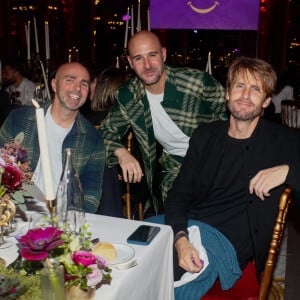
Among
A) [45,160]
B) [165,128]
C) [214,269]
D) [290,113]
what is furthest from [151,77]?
[290,113]

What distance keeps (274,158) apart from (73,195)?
991mm

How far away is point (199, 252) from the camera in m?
1.87

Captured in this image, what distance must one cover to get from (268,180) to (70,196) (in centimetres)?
81

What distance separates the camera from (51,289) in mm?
1013

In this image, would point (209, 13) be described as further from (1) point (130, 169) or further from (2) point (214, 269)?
(2) point (214, 269)

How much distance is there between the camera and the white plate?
1344 millimetres

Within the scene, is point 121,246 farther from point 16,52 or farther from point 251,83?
point 16,52

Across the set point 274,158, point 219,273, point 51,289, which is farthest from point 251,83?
point 51,289

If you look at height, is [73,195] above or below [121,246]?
above

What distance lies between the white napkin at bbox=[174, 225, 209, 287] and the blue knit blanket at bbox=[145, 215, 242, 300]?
0.06ft

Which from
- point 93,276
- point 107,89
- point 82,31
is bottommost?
point 93,276

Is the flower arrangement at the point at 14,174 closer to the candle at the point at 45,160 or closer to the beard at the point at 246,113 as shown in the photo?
the candle at the point at 45,160

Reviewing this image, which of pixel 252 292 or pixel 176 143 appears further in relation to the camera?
pixel 176 143

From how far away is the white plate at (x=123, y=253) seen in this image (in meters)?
1.34
